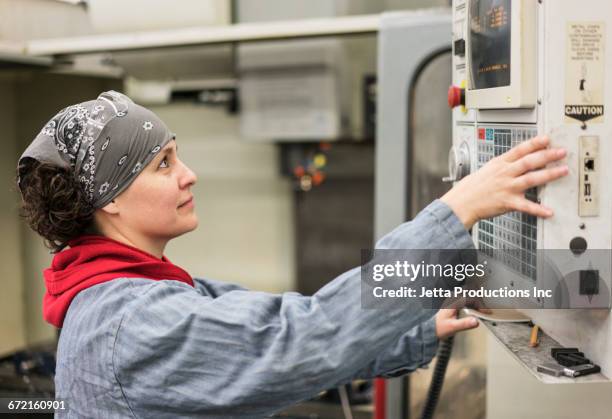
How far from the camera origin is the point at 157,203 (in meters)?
1.22

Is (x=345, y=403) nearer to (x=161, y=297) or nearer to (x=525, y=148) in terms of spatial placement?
(x=161, y=297)

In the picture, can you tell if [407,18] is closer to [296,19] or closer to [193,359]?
[296,19]

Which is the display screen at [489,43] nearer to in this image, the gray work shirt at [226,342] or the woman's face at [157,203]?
Answer: the gray work shirt at [226,342]

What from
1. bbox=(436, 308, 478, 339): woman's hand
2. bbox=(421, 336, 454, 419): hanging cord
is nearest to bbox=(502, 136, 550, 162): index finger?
bbox=(436, 308, 478, 339): woman's hand

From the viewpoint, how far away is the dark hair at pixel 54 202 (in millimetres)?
1202

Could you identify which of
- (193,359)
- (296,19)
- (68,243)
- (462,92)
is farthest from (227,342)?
(296,19)

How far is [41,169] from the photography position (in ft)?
3.92

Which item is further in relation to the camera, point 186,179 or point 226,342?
point 186,179

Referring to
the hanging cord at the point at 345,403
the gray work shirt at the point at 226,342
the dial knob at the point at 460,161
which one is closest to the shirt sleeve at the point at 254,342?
the gray work shirt at the point at 226,342

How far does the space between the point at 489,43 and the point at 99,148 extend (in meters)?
0.68

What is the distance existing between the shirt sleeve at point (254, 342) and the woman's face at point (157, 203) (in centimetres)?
17

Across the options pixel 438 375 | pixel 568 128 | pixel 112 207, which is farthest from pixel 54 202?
pixel 438 375

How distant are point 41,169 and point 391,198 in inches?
40.3

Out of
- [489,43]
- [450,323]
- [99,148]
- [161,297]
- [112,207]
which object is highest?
[489,43]
